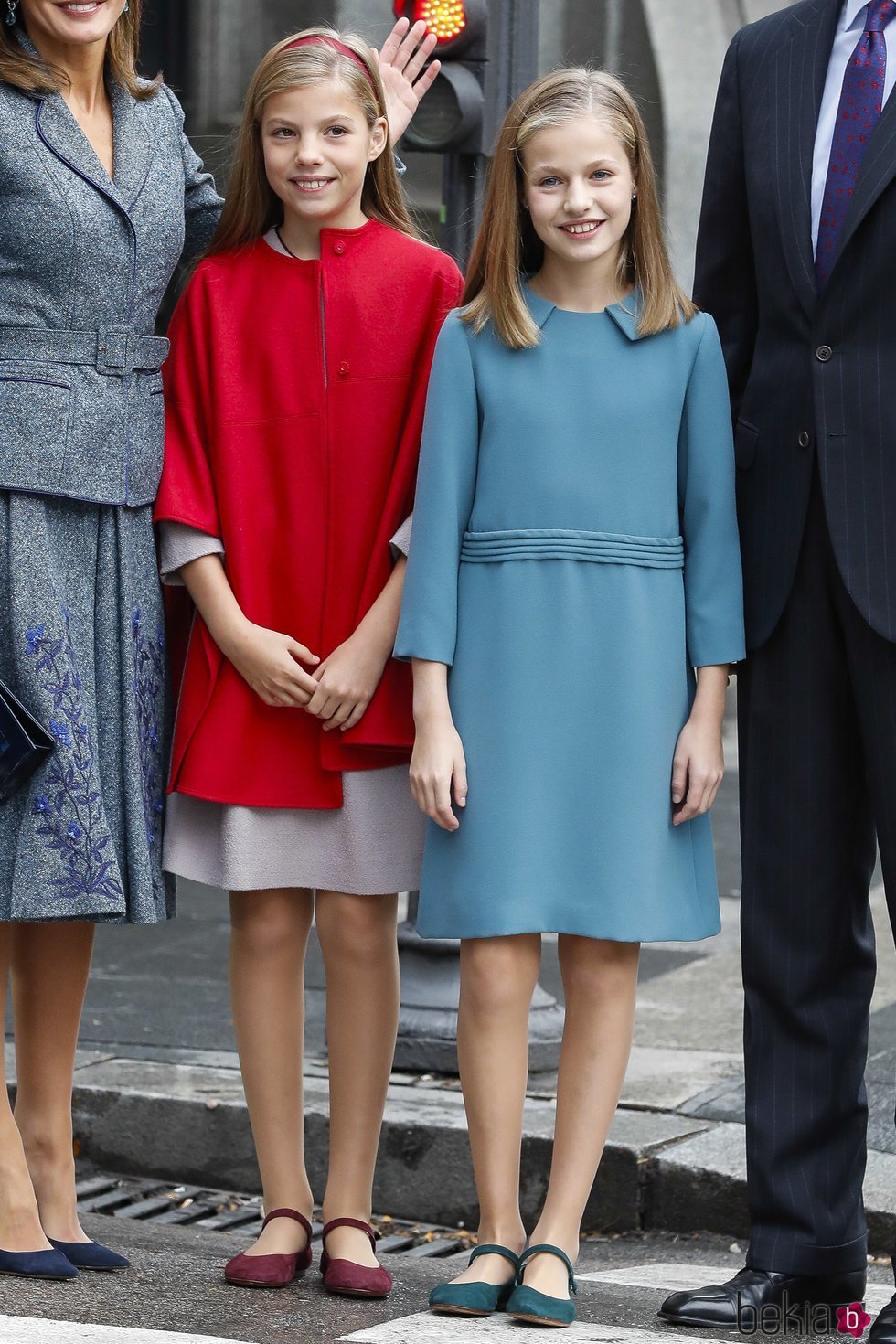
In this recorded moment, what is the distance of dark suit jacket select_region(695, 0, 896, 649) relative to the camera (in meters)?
3.06

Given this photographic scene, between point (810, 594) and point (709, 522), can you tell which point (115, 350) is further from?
point (810, 594)

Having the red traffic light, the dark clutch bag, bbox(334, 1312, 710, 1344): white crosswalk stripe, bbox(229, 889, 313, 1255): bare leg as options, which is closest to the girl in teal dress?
bbox(334, 1312, 710, 1344): white crosswalk stripe

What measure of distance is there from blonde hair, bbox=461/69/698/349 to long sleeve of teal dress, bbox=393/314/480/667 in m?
→ 0.09

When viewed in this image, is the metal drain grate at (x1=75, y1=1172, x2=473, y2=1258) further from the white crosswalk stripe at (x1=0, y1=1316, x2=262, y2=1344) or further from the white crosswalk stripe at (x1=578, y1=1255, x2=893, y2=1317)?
the white crosswalk stripe at (x1=0, y1=1316, x2=262, y2=1344)

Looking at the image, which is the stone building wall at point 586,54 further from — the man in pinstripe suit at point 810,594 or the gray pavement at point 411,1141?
the man in pinstripe suit at point 810,594

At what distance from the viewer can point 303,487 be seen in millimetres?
3342

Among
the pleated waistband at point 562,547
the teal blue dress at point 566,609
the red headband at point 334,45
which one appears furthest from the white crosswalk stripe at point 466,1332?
the red headband at point 334,45

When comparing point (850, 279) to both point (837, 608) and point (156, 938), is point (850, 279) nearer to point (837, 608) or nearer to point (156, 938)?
Answer: point (837, 608)

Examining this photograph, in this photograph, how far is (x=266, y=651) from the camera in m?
3.26

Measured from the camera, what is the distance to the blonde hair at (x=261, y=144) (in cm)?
333

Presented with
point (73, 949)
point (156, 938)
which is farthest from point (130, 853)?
point (156, 938)

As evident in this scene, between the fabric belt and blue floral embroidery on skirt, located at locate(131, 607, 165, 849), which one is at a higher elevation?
the fabric belt

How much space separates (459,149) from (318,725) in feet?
8.00

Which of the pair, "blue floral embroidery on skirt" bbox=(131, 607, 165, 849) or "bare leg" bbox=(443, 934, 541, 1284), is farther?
"blue floral embroidery on skirt" bbox=(131, 607, 165, 849)
